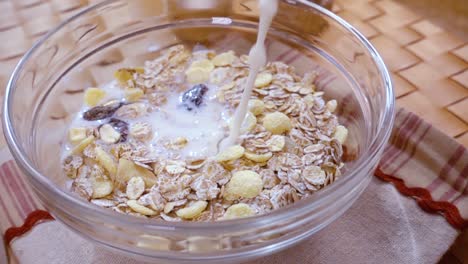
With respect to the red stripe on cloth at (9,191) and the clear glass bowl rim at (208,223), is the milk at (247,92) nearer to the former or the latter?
the clear glass bowl rim at (208,223)

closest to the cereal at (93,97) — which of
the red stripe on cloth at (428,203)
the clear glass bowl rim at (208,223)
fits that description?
the clear glass bowl rim at (208,223)

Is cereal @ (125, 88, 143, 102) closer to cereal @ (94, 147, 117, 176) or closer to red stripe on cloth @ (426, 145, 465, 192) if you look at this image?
cereal @ (94, 147, 117, 176)

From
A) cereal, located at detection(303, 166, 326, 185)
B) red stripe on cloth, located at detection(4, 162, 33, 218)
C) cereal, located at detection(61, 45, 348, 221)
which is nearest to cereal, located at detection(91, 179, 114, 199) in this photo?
cereal, located at detection(61, 45, 348, 221)

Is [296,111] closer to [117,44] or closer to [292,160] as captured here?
[292,160]

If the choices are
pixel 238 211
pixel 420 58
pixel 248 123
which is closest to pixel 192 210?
pixel 238 211

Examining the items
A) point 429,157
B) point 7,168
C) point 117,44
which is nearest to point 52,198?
point 7,168

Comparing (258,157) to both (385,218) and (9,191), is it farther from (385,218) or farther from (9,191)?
(9,191)
